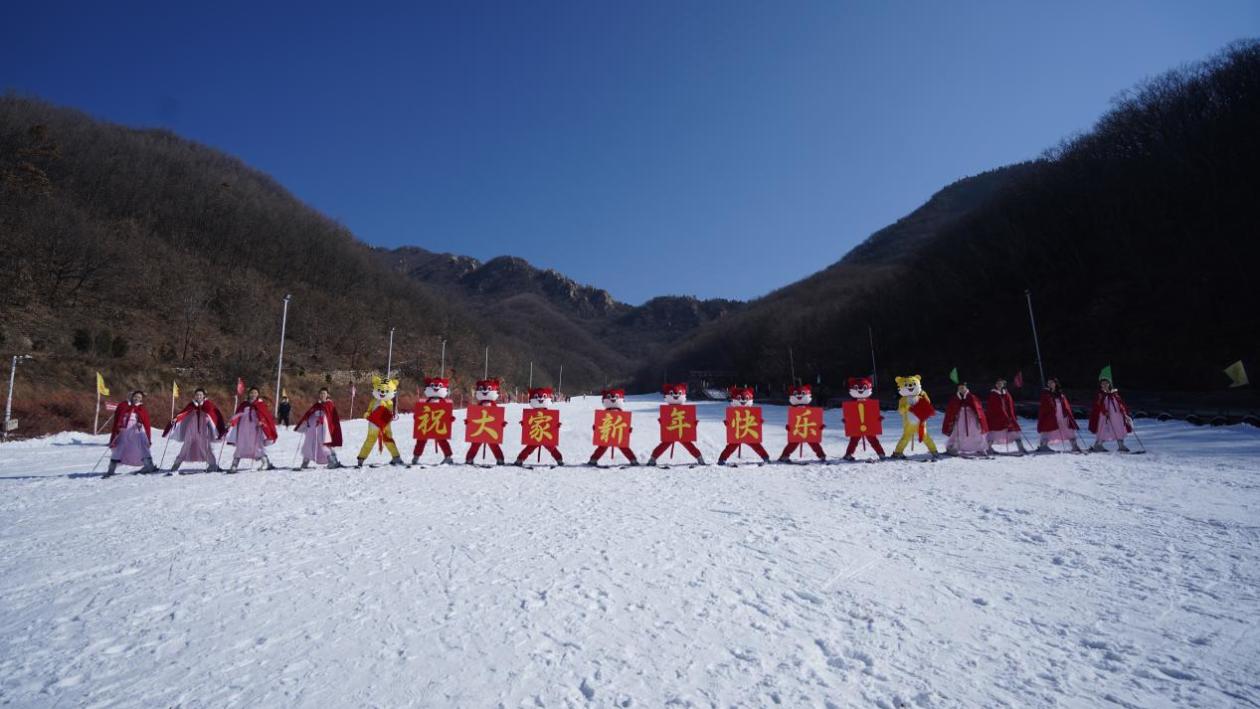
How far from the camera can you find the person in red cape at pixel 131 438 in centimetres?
1073

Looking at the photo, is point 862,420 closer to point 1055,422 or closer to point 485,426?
point 1055,422

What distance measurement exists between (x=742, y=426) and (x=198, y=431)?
465 inches

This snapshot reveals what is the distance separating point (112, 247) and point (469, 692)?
193 feet

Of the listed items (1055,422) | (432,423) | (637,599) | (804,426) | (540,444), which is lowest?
(637,599)

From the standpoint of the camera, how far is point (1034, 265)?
5047cm

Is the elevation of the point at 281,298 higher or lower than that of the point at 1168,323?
higher

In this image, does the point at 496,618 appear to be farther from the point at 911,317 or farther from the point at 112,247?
the point at 911,317

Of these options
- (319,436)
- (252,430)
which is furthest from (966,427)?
(252,430)

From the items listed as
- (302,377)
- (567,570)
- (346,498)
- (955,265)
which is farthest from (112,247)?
(955,265)

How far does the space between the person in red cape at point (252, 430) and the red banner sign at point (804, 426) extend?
1149 centimetres

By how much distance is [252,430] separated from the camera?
11.6 m

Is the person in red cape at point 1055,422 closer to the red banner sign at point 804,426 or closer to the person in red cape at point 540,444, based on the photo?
the red banner sign at point 804,426

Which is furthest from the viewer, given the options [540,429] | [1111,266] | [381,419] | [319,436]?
[1111,266]

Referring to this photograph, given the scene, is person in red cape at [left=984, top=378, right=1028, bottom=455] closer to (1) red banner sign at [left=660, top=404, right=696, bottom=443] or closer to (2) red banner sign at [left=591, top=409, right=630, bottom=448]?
(1) red banner sign at [left=660, top=404, right=696, bottom=443]
